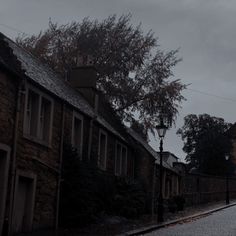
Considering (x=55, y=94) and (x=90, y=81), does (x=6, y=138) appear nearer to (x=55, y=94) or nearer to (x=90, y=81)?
(x=55, y=94)

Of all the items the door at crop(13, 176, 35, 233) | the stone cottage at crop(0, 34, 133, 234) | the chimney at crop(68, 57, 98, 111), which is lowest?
the door at crop(13, 176, 35, 233)

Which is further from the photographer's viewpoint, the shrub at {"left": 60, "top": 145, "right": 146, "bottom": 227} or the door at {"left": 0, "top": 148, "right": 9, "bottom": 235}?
the shrub at {"left": 60, "top": 145, "right": 146, "bottom": 227}

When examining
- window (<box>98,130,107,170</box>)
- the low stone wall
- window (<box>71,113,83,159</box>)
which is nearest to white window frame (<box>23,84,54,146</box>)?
window (<box>71,113,83,159</box>)

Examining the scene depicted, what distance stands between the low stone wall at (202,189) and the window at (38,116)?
28725 mm

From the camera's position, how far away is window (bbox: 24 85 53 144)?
2007cm

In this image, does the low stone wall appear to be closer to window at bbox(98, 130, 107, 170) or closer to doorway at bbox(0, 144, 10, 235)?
window at bbox(98, 130, 107, 170)

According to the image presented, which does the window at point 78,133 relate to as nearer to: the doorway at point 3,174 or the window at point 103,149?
the window at point 103,149

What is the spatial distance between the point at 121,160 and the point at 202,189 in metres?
24.5

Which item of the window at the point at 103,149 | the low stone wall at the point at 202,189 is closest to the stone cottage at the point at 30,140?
the window at the point at 103,149

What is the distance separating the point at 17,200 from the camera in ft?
62.6

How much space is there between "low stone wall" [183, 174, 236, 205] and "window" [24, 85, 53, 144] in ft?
94.2

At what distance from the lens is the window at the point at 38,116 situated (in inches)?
790

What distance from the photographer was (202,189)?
5600 centimetres

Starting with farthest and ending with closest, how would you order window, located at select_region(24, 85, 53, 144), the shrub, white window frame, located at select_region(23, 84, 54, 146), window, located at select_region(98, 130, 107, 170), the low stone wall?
the low stone wall
window, located at select_region(98, 130, 107, 170)
the shrub
window, located at select_region(24, 85, 53, 144)
white window frame, located at select_region(23, 84, 54, 146)
